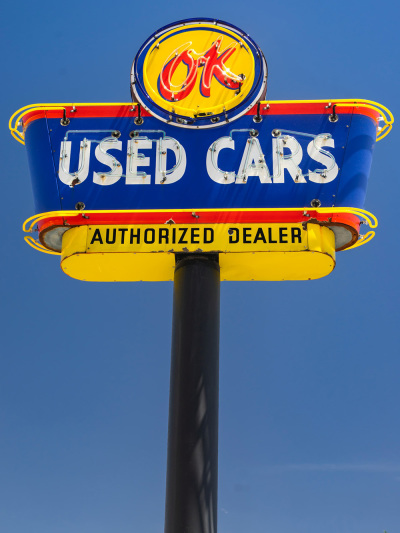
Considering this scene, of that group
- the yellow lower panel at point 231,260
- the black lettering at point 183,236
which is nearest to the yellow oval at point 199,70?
the black lettering at point 183,236

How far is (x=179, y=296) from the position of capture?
1219 cm

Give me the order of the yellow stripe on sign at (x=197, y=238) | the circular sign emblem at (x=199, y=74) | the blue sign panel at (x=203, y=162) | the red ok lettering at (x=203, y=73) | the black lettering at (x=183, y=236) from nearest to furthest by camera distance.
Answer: the yellow stripe on sign at (x=197, y=238)
the black lettering at (x=183, y=236)
the blue sign panel at (x=203, y=162)
the circular sign emblem at (x=199, y=74)
the red ok lettering at (x=203, y=73)

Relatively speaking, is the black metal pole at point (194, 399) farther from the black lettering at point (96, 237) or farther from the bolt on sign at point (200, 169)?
the black lettering at point (96, 237)

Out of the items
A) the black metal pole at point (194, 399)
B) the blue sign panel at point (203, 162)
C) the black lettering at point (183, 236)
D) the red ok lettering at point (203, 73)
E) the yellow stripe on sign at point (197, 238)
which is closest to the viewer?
the black metal pole at point (194, 399)

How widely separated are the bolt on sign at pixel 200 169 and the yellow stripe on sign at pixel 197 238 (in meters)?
0.02

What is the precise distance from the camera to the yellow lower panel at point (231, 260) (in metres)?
12.2

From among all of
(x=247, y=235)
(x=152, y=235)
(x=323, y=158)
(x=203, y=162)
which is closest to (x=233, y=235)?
(x=247, y=235)

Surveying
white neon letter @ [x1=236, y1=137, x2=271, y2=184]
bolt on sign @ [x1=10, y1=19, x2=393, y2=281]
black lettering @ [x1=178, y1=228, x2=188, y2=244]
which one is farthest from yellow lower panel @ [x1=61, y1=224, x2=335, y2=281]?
white neon letter @ [x1=236, y1=137, x2=271, y2=184]

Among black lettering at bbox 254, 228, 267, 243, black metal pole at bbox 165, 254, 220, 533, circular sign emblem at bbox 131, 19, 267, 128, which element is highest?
circular sign emblem at bbox 131, 19, 267, 128

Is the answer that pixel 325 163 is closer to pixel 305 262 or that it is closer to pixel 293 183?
pixel 293 183

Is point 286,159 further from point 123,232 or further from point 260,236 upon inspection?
point 123,232

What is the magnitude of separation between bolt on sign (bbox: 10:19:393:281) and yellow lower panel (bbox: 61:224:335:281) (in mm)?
23

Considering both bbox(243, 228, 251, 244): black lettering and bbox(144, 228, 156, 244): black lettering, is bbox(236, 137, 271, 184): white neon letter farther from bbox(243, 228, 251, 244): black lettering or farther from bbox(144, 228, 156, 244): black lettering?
bbox(144, 228, 156, 244): black lettering

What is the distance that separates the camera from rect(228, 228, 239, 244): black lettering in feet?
40.2
